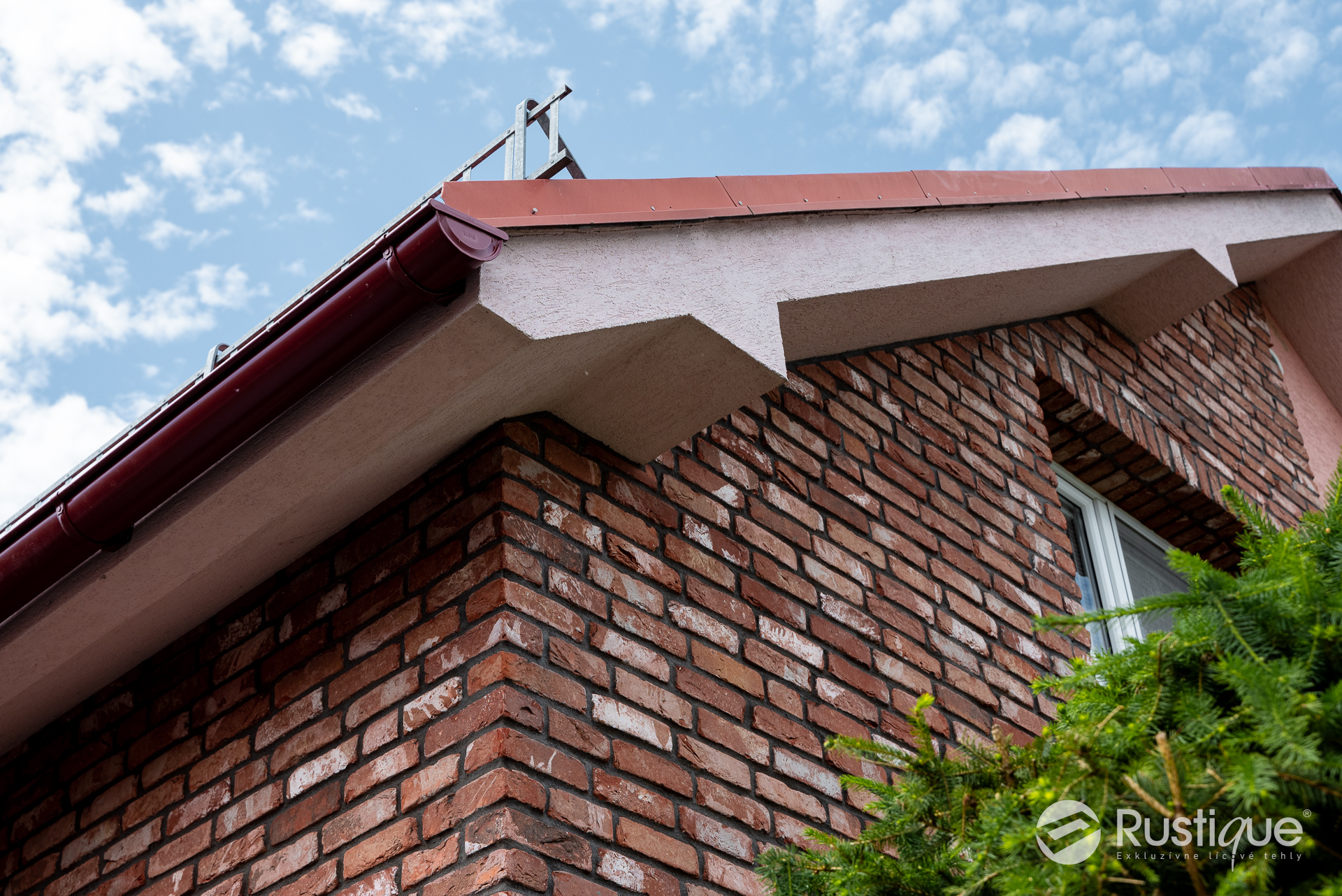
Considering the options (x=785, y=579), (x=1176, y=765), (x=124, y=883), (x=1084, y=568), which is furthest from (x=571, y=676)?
(x=1084, y=568)

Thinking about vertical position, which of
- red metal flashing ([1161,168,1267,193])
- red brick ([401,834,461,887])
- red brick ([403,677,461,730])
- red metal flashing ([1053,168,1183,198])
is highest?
red metal flashing ([1161,168,1267,193])

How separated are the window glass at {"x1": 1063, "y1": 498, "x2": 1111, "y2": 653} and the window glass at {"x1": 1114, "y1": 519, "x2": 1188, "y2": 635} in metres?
0.18

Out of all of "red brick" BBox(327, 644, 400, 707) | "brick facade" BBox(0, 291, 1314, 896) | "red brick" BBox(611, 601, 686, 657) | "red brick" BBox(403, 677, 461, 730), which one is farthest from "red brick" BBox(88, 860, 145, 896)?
"red brick" BBox(611, 601, 686, 657)

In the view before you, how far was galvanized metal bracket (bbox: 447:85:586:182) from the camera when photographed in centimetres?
449

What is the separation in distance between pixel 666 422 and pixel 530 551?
517 mm

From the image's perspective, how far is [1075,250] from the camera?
4562 mm

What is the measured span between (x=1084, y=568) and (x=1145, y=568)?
1.59 ft

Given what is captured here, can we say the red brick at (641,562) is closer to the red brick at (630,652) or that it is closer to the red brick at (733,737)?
the red brick at (630,652)

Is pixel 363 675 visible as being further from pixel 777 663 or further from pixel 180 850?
pixel 777 663

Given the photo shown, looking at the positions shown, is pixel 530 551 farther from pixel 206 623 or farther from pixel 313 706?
pixel 206 623

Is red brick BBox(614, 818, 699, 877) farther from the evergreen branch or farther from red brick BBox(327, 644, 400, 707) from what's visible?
the evergreen branch

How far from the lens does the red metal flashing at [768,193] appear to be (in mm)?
2678

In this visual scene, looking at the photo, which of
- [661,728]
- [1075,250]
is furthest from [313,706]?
[1075,250]

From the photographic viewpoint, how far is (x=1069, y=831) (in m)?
1.58
